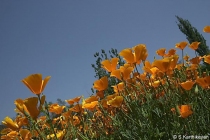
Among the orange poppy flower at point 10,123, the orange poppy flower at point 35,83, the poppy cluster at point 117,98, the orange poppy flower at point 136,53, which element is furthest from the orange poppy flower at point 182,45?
the orange poppy flower at point 10,123

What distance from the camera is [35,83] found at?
4.77 feet

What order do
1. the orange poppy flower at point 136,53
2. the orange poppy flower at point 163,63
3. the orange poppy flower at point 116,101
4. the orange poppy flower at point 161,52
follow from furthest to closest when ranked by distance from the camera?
1. the orange poppy flower at point 161,52
2. the orange poppy flower at point 136,53
3. the orange poppy flower at point 116,101
4. the orange poppy flower at point 163,63

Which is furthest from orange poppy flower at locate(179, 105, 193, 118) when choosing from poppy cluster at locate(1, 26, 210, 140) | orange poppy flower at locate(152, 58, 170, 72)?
orange poppy flower at locate(152, 58, 170, 72)

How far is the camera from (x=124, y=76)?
1941 mm

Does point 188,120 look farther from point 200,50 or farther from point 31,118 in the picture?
point 200,50

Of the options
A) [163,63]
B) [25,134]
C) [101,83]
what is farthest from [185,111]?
[25,134]

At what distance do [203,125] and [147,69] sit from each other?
601 millimetres

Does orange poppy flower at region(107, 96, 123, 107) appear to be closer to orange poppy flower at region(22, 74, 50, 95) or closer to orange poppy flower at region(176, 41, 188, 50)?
orange poppy flower at region(22, 74, 50, 95)

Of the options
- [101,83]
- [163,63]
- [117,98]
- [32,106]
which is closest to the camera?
[32,106]

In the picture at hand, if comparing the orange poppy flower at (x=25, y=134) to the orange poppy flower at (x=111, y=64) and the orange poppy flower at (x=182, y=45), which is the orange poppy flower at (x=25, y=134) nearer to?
the orange poppy flower at (x=111, y=64)

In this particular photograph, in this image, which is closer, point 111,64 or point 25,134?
point 25,134

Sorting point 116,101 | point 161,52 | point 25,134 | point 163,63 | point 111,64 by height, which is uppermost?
point 161,52

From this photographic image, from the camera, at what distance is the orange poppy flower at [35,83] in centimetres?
144

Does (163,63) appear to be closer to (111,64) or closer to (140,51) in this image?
(140,51)
